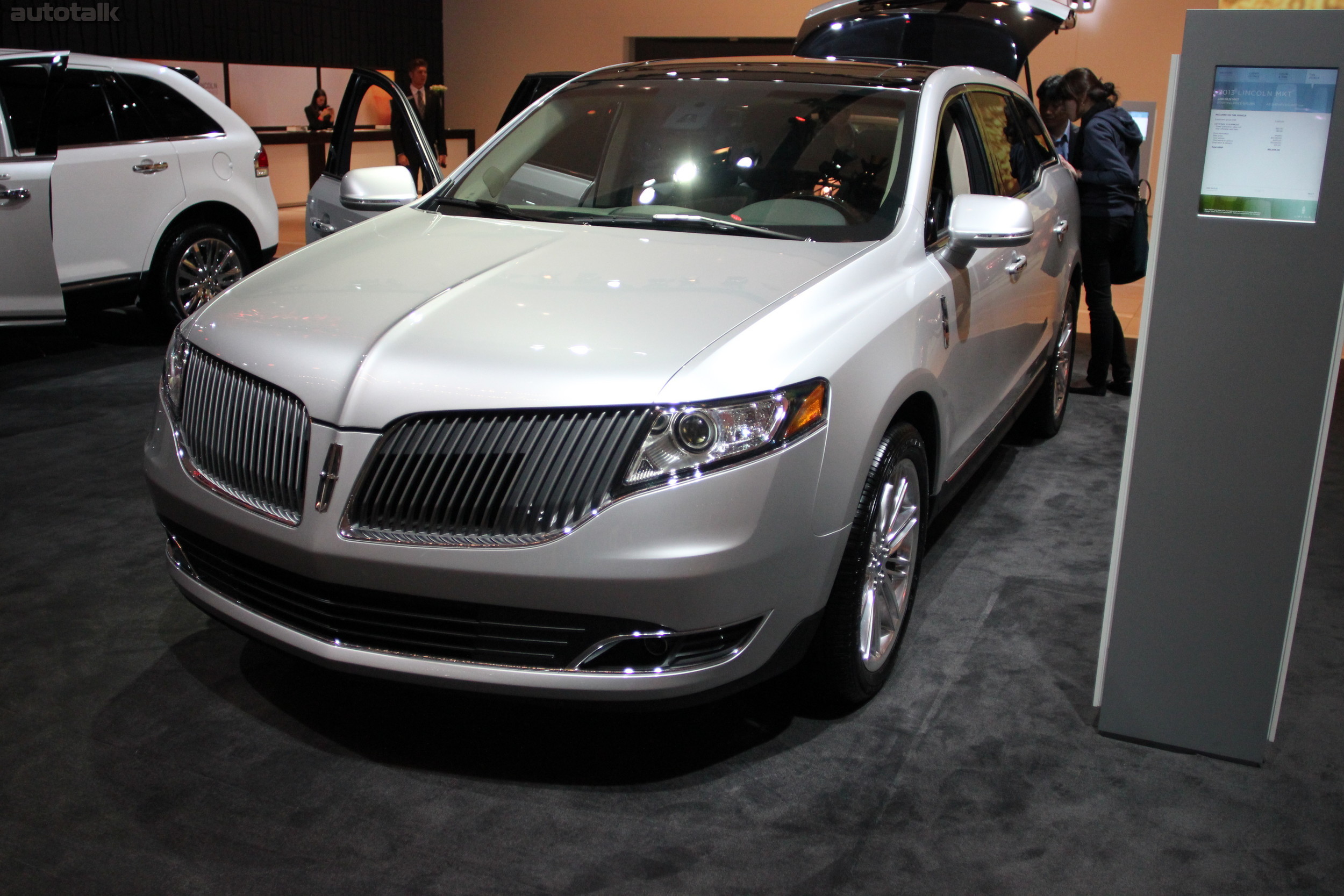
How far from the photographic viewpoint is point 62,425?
15.6ft

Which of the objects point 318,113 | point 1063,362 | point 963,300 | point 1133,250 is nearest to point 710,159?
point 963,300

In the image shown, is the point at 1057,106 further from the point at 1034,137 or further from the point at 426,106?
the point at 426,106

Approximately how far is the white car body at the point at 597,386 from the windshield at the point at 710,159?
17 cm

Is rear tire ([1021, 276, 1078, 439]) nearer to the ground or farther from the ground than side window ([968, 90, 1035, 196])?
nearer to the ground

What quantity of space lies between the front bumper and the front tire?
0.13m

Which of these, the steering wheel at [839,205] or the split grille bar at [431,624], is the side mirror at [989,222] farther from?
the split grille bar at [431,624]

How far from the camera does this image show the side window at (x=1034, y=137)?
4207 millimetres

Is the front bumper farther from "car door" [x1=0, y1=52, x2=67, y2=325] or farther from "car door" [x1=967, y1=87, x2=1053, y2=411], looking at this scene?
"car door" [x1=0, y1=52, x2=67, y2=325]

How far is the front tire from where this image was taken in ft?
7.75

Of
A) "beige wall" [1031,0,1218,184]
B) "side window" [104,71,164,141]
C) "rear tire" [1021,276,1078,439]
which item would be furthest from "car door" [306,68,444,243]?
"beige wall" [1031,0,1218,184]

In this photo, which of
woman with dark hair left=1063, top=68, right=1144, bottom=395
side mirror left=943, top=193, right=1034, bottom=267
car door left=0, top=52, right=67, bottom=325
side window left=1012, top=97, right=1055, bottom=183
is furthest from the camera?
woman with dark hair left=1063, top=68, right=1144, bottom=395

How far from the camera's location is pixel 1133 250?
5305 mm

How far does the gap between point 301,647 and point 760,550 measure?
0.90 meters

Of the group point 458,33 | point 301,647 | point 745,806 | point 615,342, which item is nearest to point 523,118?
point 615,342
